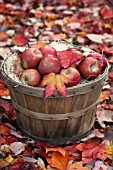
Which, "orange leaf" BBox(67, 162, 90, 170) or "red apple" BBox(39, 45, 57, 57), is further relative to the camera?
"red apple" BBox(39, 45, 57, 57)

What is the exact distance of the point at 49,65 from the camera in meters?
2.53

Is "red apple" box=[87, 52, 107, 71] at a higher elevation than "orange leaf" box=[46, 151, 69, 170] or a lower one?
higher

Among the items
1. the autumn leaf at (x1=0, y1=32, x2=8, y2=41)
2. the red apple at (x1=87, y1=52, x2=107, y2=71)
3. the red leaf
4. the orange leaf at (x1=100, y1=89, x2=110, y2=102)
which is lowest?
the orange leaf at (x1=100, y1=89, x2=110, y2=102)

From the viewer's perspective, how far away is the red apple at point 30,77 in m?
2.52

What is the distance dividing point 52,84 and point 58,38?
2.17m

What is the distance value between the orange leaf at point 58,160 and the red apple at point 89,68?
646 mm

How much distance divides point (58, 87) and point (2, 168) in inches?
29.7

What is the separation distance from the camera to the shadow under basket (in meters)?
2.49

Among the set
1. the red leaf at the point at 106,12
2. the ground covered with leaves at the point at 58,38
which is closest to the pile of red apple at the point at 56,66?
the ground covered with leaves at the point at 58,38

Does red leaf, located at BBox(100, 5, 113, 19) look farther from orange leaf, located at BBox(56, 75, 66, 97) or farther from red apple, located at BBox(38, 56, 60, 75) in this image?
orange leaf, located at BBox(56, 75, 66, 97)

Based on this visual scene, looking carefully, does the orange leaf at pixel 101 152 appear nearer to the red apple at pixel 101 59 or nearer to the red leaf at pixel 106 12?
the red apple at pixel 101 59

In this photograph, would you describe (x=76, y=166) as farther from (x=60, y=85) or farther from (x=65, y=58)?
(x=65, y=58)

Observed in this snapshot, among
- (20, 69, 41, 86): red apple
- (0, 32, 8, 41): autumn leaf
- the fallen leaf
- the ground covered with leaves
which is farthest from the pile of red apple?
(0, 32, 8, 41): autumn leaf

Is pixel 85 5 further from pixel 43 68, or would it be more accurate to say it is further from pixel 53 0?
pixel 43 68
